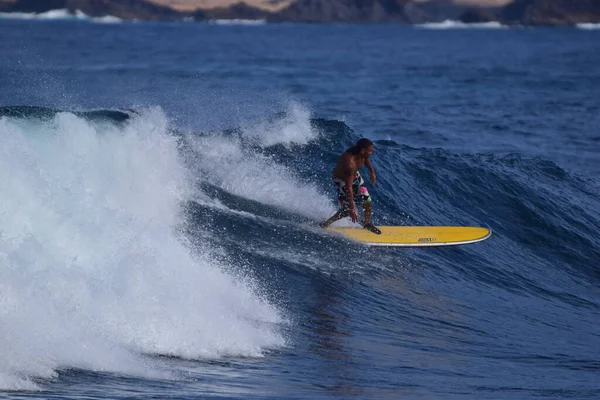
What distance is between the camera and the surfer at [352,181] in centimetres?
1266

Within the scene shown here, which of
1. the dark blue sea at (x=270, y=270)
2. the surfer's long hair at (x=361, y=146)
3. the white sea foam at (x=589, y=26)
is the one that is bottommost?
the dark blue sea at (x=270, y=270)

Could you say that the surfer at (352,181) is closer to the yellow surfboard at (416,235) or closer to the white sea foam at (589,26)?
the yellow surfboard at (416,235)

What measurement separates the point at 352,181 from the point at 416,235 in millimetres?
1503

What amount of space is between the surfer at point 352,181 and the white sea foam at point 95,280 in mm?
2117

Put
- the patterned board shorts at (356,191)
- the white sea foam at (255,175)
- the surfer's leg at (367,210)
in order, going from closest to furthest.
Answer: the patterned board shorts at (356,191) < the surfer's leg at (367,210) < the white sea foam at (255,175)

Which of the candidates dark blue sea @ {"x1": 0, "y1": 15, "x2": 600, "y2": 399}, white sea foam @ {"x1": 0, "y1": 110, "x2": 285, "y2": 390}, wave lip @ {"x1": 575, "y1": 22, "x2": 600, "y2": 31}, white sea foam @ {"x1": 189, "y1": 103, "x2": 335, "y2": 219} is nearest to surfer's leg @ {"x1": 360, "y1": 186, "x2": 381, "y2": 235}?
dark blue sea @ {"x1": 0, "y1": 15, "x2": 600, "y2": 399}

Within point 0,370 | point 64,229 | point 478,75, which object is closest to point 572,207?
point 64,229

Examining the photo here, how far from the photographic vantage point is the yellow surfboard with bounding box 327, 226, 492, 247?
13.2 m

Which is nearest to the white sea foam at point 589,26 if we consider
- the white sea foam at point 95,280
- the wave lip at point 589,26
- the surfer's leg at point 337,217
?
the wave lip at point 589,26

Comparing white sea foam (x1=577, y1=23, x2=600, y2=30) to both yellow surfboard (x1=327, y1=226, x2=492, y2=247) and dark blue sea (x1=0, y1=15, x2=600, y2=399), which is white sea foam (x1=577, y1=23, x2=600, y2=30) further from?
yellow surfboard (x1=327, y1=226, x2=492, y2=247)

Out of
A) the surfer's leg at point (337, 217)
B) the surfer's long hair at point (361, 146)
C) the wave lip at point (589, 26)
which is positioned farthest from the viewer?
the wave lip at point (589, 26)

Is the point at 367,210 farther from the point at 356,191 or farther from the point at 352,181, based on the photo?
the point at 352,181

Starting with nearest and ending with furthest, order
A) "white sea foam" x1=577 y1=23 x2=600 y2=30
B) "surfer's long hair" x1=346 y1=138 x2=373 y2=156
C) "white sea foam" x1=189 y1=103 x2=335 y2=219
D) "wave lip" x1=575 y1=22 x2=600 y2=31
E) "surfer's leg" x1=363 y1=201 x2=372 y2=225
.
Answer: "surfer's long hair" x1=346 y1=138 x2=373 y2=156, "surfer's leg" x1=363 y1=201 x2=372 y2=225, "white sea foam" x1=189 y1=103 x2=335 y2=219, "wave lip" x1=575 y1=22 x2=600 y2=31, "white sea foam" x1=577 y1=23 x2=600 y2=30

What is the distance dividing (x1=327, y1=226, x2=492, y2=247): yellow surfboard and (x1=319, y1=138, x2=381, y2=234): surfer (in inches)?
5.9
